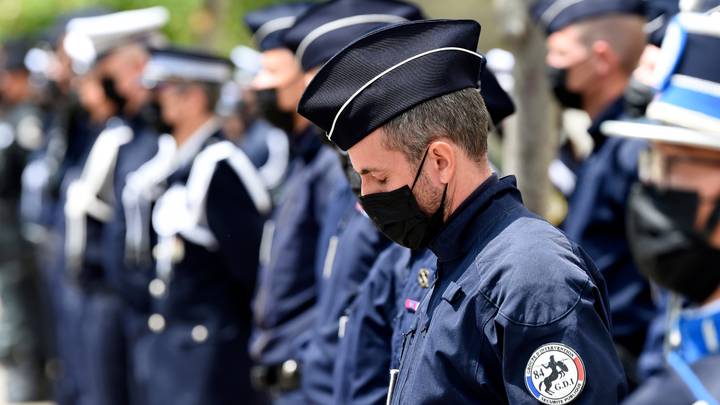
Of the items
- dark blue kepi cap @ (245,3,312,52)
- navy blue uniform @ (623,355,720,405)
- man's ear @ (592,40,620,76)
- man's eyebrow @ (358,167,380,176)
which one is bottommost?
man's ear @ (592,40,620,76)

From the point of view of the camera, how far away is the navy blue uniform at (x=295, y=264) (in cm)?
530

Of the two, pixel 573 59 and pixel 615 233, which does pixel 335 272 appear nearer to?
pixel 615 233

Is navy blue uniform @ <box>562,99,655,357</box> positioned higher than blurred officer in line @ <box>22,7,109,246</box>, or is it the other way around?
navy blue uniform @ <box>562,99,655,357</box>

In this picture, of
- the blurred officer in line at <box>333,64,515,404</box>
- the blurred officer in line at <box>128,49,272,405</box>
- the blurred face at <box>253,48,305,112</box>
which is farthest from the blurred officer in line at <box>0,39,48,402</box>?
the blurred officer in line at <box>333,64,515,404</box>

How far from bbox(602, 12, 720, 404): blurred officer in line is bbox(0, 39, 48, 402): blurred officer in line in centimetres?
782

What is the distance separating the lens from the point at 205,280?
6332 mm

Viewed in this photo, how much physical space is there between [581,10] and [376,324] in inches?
93.3

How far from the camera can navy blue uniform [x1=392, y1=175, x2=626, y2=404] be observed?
2.49m

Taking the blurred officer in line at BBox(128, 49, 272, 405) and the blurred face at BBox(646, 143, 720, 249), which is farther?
the blurred officer in line at BBox(128, 49, 272, 405)

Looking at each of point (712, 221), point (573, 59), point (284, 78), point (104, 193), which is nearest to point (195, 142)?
point (284, 78)

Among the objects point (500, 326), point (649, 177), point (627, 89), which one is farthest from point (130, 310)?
point (500, 326)

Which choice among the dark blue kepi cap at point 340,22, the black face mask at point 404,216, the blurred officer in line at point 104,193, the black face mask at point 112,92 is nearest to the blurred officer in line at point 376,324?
the black face mask at point 404,216

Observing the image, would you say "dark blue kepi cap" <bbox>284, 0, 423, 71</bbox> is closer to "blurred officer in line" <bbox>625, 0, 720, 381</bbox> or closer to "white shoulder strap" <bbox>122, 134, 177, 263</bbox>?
"blurred officer in line" <bbox>625, 0, 720, 381</bbox>

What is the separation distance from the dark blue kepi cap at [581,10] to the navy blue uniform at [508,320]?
9.35 feet
